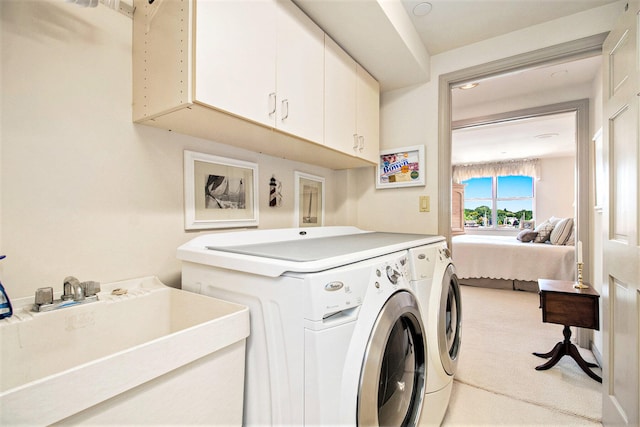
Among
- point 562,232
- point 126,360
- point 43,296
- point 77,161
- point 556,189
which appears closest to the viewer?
point 126,360

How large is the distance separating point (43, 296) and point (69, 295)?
2.4 inches

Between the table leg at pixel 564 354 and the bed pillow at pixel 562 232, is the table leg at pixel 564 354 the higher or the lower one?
the lower one

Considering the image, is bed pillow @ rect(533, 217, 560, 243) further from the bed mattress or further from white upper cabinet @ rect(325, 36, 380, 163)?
white upper cabinet @ rect(325, 36, 380, 163)

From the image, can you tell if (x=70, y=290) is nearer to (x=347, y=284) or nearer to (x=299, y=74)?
(x=347, y=284)

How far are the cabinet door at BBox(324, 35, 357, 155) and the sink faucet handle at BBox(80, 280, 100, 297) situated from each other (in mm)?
1188

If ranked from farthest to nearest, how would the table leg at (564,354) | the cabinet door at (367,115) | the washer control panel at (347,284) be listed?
the table leg at (564,354), the cabinet door at (367,115), the washer control panel at (347,284)

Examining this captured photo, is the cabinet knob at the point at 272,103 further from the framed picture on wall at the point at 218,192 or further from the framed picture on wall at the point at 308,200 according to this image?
the framed picture on wall at the point at 308,200

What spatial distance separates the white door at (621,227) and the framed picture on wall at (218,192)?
1.77 metres

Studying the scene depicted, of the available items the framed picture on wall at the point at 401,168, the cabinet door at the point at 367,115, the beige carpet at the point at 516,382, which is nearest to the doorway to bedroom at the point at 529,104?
the framed picture on wall at the point at 401,168

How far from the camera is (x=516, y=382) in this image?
1.94 meters

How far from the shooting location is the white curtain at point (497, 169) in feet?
22.4

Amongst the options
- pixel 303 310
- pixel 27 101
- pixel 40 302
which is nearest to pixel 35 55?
pixel 27 101

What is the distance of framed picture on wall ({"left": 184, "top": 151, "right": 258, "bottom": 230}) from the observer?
54.0 inches

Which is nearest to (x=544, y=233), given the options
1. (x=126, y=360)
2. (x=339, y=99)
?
(x=339, y=99)
